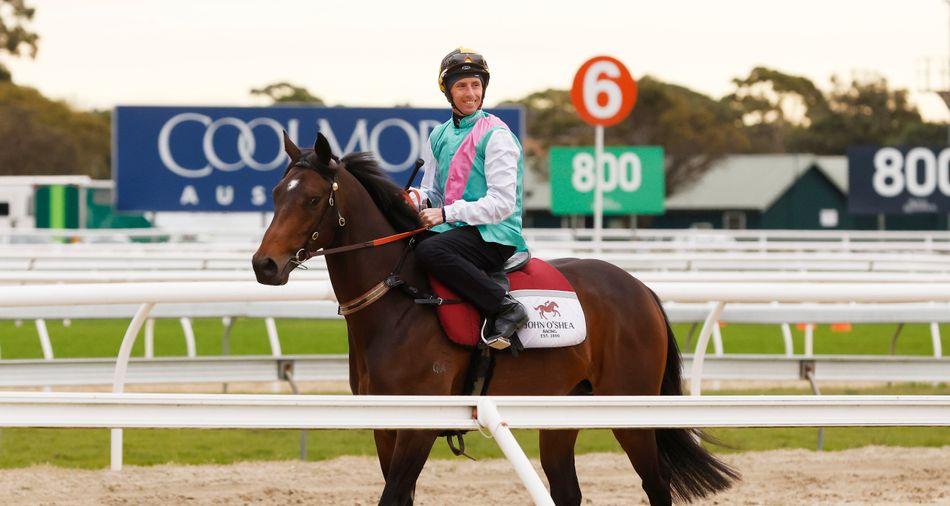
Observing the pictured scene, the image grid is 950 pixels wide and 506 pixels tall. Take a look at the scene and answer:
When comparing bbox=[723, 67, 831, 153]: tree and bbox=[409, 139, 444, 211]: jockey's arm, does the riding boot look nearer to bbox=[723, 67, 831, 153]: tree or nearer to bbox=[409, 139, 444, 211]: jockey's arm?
bbox=[409, 139, 444, 211]: jockey's arm

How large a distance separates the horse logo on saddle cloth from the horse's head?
0.44 m

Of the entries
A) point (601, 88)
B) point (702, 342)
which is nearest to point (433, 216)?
point (702, 342)

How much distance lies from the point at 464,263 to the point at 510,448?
1.26 metres

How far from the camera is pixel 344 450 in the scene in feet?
25.3

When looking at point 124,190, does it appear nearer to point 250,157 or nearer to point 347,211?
point 250,157

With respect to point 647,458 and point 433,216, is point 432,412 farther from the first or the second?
point 647,458

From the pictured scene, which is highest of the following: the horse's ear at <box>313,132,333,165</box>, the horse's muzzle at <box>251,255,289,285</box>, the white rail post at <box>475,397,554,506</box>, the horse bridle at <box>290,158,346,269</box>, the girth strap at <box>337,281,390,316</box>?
the horse's ear at <box>313,132,333,165</box>

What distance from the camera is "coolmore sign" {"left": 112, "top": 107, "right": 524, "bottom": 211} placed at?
18344 millimetres

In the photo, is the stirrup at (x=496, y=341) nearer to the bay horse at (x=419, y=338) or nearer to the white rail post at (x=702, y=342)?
the bay horse at (x=419, y=338)

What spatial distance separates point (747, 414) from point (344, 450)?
449 centimetres

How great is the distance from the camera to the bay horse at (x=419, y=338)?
4.19 m

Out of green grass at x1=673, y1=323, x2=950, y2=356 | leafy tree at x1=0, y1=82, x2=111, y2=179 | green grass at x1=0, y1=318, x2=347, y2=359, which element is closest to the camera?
green grass at x1=0, y1=318, x2=347, y2=359

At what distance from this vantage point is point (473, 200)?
4.58m

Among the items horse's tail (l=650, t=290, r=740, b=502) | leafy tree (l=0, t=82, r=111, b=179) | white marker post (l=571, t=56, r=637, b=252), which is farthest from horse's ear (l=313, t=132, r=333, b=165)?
leafy tree (l=0, t=82, r=111, b=179)
